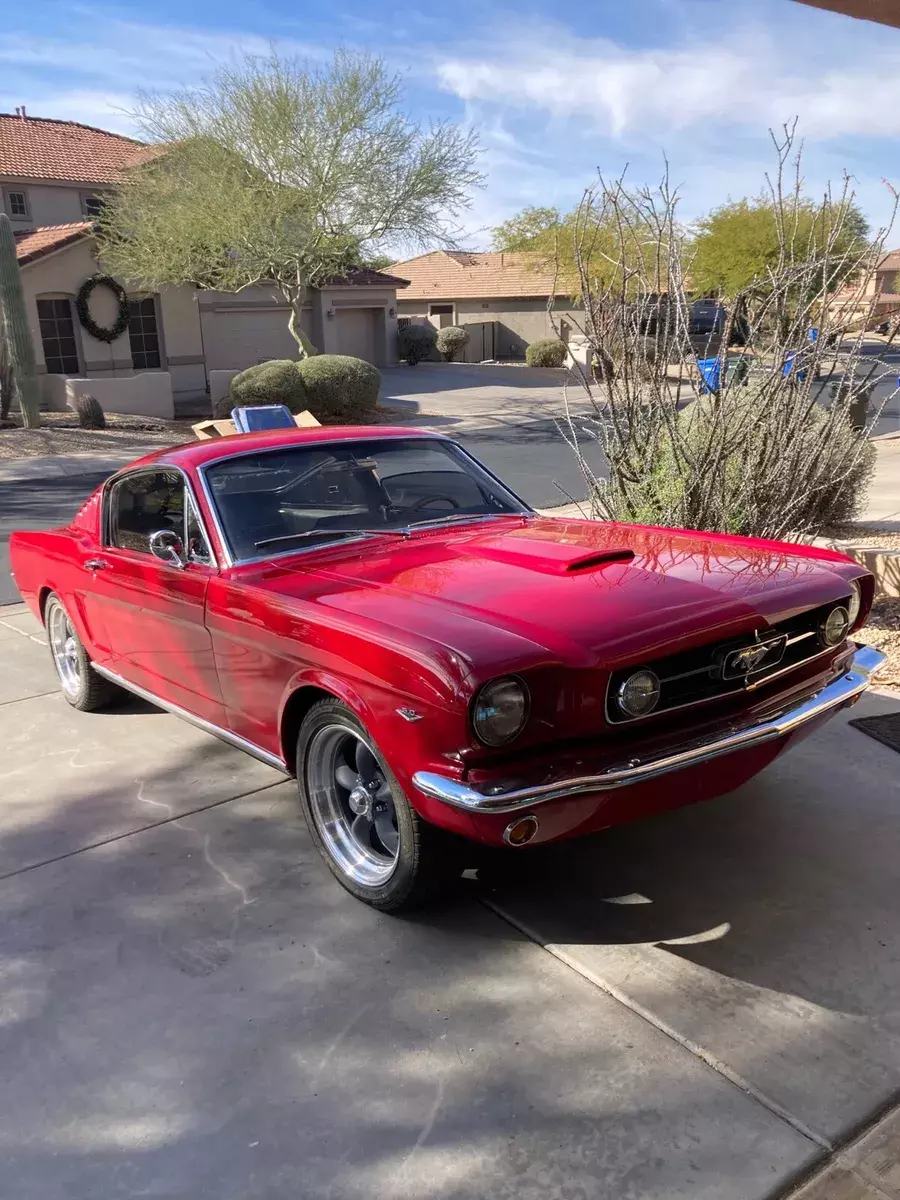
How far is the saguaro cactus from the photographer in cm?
1966

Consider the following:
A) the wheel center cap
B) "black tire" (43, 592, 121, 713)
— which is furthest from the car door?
the wheel center cap

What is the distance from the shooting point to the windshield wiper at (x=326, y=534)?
13.0 feet

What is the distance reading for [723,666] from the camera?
3.18m

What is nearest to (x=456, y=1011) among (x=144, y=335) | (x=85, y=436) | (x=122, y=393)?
(x=85, y=436)

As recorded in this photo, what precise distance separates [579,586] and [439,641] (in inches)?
25.3

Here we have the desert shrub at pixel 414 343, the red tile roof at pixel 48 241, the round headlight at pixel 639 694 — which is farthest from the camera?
the desert shrub at pixel 414 343

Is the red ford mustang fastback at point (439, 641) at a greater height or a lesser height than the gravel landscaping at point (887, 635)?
greater

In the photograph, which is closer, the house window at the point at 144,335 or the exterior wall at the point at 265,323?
the house window at the point at 144,335

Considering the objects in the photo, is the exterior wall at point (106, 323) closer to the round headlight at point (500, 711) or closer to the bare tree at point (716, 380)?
the bare tree at point (716, 380)

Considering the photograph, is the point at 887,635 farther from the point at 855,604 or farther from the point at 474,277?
the point at 474,277

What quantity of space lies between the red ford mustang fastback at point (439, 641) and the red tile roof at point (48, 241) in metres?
21.3

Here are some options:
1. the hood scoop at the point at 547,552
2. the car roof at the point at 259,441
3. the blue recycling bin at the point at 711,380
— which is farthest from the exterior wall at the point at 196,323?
the hood scoop at the point at 547,552

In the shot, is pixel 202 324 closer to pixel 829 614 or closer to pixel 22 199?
pixel 22 199

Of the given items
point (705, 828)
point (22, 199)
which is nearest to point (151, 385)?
point (22, 199)
